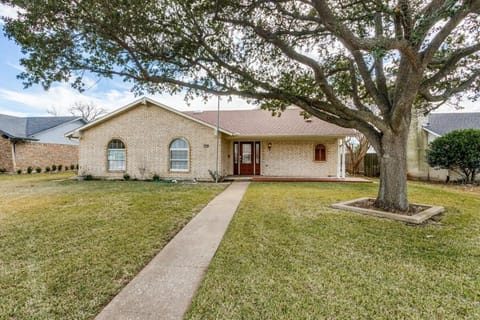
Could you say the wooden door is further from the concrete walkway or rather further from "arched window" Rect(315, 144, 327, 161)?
the concrete walkway

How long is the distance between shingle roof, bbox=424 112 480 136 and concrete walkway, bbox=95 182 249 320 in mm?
18217

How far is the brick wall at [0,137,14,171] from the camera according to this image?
1775 centimetres

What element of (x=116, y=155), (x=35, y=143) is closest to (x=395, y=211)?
(x=116, y=155)

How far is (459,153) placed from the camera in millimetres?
12625

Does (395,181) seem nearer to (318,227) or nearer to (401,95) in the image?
(401,95)

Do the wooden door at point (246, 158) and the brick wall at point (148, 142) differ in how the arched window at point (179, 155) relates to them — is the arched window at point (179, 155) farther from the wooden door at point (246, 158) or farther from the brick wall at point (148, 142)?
the wooden door at point (246, 158)

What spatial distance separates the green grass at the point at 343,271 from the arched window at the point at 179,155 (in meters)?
8.63

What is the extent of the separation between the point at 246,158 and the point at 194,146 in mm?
3639

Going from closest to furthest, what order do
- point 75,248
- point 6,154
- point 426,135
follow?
point 75,248 < point 426,135 < point 6,154

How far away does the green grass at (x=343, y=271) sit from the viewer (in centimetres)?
234

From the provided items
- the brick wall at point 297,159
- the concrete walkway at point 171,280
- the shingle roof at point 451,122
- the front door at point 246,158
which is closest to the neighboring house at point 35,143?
the front door at point 246,158

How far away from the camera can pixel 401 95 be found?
18.5 feet

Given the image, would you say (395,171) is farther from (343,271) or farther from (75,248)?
(75,248)

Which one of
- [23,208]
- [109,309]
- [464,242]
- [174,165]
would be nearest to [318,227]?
[464,242]
